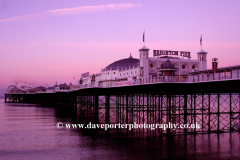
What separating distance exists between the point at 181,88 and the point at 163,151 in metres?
11.3

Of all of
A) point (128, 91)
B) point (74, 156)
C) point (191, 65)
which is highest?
point (191, 65)

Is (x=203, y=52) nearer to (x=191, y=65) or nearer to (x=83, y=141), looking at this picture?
(x=191, y=65)

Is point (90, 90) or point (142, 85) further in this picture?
point (90, 90)

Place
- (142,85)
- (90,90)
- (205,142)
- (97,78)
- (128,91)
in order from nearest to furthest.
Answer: (205,142) → (142,85) → (128,91) → (90,90) → (97,78)

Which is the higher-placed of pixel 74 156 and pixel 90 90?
pixel 90 90

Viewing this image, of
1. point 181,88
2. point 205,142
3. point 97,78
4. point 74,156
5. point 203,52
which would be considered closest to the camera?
point 74,156

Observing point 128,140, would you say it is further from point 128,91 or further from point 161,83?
point 128,91

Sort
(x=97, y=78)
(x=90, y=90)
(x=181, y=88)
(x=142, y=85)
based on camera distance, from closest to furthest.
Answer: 1. (x=181, y=88)
2. (x=142, y=85)
3. (x=90, y=90)
4. (x=97, y=78)

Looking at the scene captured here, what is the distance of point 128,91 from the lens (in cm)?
5231

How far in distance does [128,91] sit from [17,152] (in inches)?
965

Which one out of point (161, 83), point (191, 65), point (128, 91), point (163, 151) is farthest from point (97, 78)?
point (163, 151)

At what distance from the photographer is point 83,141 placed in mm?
38531

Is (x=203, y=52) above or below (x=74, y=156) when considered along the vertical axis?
above

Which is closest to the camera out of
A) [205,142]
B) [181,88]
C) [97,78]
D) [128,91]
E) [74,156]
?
[74,156]
